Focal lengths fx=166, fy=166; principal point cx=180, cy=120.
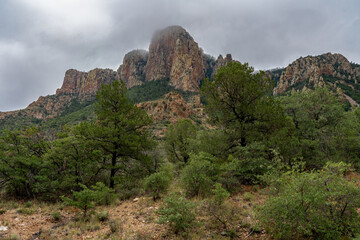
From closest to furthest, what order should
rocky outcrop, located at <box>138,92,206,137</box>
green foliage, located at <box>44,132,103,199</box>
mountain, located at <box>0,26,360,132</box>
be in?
green foliage, located at <box>44,132,103,199</box> → rocky outcrop, located at <box>138,92,206,137</box> → mountain, located at <box>0,26,360,132</box>

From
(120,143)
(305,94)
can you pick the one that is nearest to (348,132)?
(305,94)

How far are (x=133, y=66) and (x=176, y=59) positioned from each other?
163 feet

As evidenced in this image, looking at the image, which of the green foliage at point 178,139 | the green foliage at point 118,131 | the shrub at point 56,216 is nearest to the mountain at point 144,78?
the green foliage at point 178,139

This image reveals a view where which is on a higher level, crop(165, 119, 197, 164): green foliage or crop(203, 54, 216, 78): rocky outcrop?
crop(203, 54, 216, 78): rocky outcrop

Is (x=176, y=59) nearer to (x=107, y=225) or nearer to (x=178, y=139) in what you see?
(x=178, y=139)

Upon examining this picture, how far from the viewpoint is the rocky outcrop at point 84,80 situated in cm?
15888

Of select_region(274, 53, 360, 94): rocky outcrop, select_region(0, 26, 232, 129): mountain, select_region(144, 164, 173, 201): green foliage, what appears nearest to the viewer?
select_region(144, 164, 173, 201): green foliage

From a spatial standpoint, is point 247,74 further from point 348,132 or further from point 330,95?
point 348,132

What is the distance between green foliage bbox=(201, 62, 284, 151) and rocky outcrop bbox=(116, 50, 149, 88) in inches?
5519

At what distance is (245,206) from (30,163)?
10.7 meters

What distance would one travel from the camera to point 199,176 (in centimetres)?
727

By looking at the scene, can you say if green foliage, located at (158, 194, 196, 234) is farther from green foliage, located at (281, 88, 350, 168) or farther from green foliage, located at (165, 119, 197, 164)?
green foliage, located at (165, 119, 197, 164)

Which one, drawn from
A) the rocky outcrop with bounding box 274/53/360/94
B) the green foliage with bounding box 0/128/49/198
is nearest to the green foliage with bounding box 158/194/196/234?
the green foliage with bounding box 0/128/49/198

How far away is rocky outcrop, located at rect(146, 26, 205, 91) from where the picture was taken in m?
119
